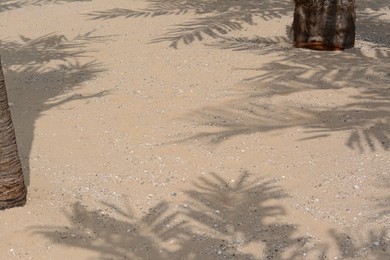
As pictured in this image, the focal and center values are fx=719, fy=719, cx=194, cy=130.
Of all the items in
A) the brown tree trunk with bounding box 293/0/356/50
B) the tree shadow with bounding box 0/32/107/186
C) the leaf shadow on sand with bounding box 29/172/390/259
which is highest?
the brown tree trunk with bounding box 293/0/356/50

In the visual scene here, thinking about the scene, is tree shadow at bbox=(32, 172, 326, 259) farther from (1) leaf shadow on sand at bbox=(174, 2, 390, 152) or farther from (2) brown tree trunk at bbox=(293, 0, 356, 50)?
(2) brown tree trunk at bbox=(293, 0, 356, 50)

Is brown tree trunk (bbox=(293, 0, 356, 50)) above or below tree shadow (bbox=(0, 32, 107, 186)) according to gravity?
above

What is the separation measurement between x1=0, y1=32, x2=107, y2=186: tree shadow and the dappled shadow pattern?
78 centimetres

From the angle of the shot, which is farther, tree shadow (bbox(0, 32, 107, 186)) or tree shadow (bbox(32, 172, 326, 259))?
tree shadow (bbox(0, 32, 107, 186))

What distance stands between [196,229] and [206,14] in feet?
14.6

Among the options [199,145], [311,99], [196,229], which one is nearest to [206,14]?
[311,99]

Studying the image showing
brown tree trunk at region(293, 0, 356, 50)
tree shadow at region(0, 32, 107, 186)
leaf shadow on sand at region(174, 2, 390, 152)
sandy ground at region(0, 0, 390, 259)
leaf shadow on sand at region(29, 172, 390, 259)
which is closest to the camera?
leaf shadow on sand at region(29, 172, 390, 259)

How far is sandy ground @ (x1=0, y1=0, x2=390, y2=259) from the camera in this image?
127 inches

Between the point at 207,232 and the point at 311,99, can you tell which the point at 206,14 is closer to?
the point at 311,99

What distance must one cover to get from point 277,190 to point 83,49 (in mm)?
3389

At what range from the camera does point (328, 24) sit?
603 centimetres

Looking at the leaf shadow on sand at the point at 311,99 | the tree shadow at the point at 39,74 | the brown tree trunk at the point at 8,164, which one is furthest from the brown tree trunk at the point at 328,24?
the brown tree trunk at the point at 8,164

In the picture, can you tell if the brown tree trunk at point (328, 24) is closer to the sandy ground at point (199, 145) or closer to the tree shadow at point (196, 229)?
the sandy ground at point (199, 145)

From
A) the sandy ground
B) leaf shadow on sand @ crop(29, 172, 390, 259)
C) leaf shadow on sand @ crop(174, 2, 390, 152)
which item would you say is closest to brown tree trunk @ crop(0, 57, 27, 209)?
the sandy ground
